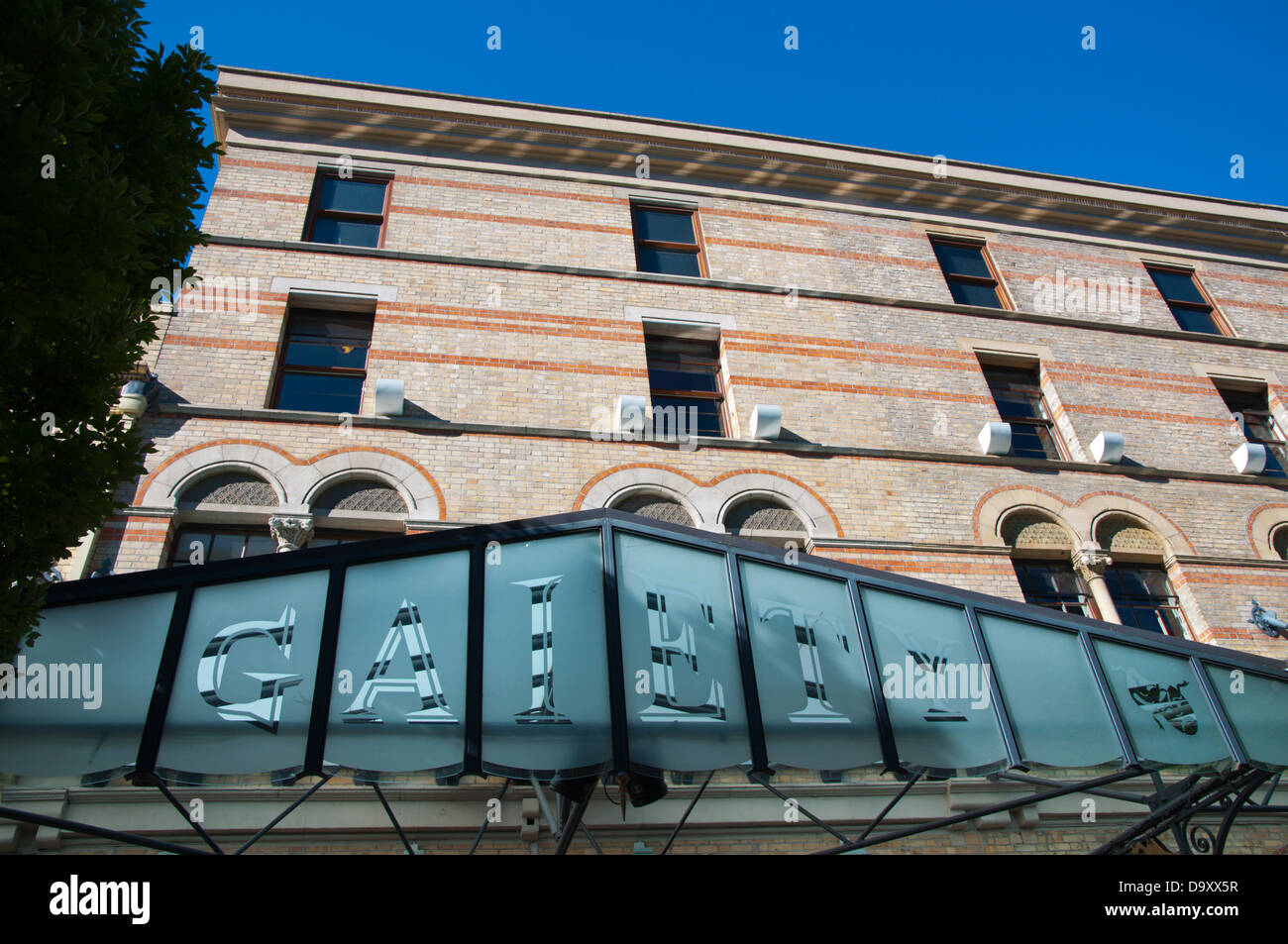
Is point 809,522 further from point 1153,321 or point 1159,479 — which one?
point 1153,321

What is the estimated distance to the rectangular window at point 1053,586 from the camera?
10727 millimetres

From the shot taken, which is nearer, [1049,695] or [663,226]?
[1049,695]

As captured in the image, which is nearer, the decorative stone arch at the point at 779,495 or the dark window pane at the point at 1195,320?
the decorative stone arch at the point at 779,495

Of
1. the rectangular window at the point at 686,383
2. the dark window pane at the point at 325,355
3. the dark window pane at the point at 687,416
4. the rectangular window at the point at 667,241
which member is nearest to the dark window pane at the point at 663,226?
the rectangular window at the point at 667,241

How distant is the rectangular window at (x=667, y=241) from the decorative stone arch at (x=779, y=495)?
435 cm

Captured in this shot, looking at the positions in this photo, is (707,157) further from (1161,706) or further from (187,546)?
(1161,706)

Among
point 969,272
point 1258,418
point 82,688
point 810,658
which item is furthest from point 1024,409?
point 82,688

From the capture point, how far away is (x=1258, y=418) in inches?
562

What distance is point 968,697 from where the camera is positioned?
21.7ft

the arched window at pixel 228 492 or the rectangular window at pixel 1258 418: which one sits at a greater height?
the rectangular window at pixel 1258 418

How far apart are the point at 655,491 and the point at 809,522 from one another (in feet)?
6.32

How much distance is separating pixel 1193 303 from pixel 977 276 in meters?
4.38

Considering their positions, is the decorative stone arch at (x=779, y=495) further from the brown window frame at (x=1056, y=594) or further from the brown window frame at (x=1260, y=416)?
the brown window frame at (x=1260, y=416)

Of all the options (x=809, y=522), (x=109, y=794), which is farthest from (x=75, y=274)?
(x=809, y=522)
